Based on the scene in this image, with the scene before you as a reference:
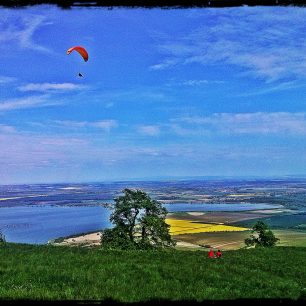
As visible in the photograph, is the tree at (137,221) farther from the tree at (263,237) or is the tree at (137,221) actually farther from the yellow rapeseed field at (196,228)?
the yellow rapeseed field at (196,228)

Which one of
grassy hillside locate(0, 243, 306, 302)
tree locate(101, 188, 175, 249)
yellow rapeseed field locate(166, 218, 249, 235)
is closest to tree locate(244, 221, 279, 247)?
tree locate(101, 188, 175, 249)

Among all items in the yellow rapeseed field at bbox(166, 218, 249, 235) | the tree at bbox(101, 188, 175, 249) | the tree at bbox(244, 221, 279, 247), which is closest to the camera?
the tree at bbox(101, 188, 175, 249)

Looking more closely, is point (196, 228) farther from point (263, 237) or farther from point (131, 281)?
point (131, 281)

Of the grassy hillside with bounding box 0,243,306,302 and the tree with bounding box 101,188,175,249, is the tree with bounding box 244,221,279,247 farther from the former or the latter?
the grassy hillside with bounding box 0,243,306,302

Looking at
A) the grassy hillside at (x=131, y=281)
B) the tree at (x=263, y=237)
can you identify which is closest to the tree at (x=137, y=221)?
the tree at (x=263, y=237)

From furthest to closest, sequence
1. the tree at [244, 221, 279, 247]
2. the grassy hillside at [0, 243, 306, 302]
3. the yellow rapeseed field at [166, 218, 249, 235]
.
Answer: the yellow rapeseed field at [166, 218, 249, 235], the tree at [244, 221, 279, 247], the grassy hillside at [0, 243, 306, 302]

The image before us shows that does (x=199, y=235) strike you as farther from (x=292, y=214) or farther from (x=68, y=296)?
(x=68, y=296)
